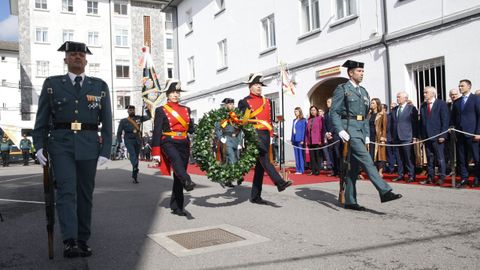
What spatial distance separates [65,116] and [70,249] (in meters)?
1.39

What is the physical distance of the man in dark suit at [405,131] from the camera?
35.0ft

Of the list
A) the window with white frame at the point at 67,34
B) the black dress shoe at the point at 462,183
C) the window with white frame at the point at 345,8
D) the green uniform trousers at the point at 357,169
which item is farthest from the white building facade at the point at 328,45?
the window with white frame at the point at 67,34

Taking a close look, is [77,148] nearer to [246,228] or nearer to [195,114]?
[246,228]

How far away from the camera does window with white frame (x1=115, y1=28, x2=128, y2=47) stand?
45.8 m

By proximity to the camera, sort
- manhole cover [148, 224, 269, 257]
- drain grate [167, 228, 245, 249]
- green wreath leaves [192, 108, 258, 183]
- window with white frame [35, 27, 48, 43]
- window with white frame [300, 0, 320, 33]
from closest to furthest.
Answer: manhole cover [148, 224, 269, 257], drain grate [167, 228, 245, 249], green wreath leaves [192, 108, 258, 183], window with white frame [300, 0, 320, 33], window with white frame [35, 27, 48, 43]

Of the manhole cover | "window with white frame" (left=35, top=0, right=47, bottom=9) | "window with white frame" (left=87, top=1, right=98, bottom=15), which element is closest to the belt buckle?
the manhole cover

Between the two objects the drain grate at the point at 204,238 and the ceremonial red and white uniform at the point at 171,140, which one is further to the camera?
the ceremonial red and white uniform at the point at 171,140

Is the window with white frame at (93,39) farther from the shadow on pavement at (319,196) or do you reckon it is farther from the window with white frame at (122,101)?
the shadow on pavement at (319,196)

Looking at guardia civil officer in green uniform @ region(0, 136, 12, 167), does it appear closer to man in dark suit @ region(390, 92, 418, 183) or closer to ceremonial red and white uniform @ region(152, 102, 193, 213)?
ceremonial red and white uniform @ region(152, 102, 193, 213)

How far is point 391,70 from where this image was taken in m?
13.5

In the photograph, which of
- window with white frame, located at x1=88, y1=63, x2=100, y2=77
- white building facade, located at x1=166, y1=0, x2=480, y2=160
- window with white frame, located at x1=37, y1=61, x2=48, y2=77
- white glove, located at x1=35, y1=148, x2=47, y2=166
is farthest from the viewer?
window with white frame, located at x1=88, y1=63, x2=100, y2=77

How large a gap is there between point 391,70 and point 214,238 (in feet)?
32.4

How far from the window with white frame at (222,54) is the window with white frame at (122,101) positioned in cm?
2293

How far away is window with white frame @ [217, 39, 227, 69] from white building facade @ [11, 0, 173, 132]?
21.7 meters
